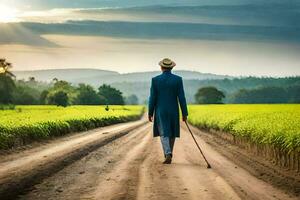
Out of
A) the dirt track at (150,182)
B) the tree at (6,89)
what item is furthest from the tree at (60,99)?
the dirt track at (150,182)

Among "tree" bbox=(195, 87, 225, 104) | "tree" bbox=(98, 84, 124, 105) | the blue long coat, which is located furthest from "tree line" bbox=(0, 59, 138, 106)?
the blue long coat

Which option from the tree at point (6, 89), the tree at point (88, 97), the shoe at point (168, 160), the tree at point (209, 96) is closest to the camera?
the shoe at point (168, 160)

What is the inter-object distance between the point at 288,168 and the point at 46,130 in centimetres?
1447

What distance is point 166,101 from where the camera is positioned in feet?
52.4

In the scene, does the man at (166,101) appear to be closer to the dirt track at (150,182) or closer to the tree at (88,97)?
the dirt track at (150,182)

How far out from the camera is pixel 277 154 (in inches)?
650

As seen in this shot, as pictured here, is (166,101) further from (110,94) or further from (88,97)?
(110,94)

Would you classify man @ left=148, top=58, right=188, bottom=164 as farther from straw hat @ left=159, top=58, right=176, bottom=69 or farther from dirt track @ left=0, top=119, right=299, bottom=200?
dirt track @ left=0, top=119, right=299, bottom=200

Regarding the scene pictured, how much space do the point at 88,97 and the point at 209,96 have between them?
53976 mm

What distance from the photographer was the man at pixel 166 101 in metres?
15.8

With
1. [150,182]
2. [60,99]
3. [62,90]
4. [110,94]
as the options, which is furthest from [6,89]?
[150,182]

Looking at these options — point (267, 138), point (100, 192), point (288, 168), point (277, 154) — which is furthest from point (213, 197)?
point (267, 138)

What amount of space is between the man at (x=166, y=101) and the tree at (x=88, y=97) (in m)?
123

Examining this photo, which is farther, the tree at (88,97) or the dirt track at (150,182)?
the tree at (88,97)
